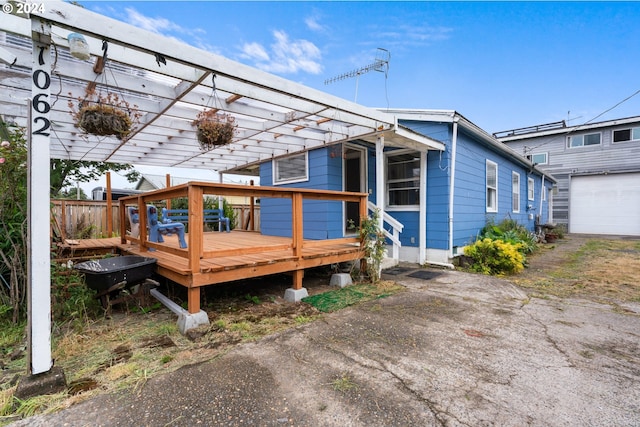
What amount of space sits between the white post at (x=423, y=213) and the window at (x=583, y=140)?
15.8m

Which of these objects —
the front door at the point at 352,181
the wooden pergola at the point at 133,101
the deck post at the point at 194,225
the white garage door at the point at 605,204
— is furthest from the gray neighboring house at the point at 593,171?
the deck post at the point at 194,225

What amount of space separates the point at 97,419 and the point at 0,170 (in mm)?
2650

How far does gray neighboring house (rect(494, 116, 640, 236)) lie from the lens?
1479 cm

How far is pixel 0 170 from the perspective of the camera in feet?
9.27

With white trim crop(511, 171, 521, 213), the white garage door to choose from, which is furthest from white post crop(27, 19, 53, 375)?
the white garage door

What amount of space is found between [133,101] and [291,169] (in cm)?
369

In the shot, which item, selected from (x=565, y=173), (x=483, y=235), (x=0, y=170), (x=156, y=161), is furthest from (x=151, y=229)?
(x=565, y=173)

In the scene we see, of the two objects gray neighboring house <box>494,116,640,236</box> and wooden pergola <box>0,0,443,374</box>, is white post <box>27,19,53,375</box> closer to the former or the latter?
wooden pergola <box>0,0,443,374</box>

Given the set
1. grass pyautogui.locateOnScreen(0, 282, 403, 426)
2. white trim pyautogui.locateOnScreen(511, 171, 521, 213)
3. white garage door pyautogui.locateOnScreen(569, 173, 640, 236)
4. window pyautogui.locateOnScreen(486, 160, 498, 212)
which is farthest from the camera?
white garage door pyautogui.locateOnScreen(569, 173, 640, 236)

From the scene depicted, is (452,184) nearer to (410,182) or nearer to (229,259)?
(410,182)

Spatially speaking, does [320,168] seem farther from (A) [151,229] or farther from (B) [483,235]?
(B) [483,235]

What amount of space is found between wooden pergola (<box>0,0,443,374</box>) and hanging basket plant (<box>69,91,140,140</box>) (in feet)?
0.42

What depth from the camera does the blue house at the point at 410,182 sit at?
609 cm

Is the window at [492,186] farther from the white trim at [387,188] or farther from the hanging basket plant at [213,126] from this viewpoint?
the hanging basket plant at [213,126]
